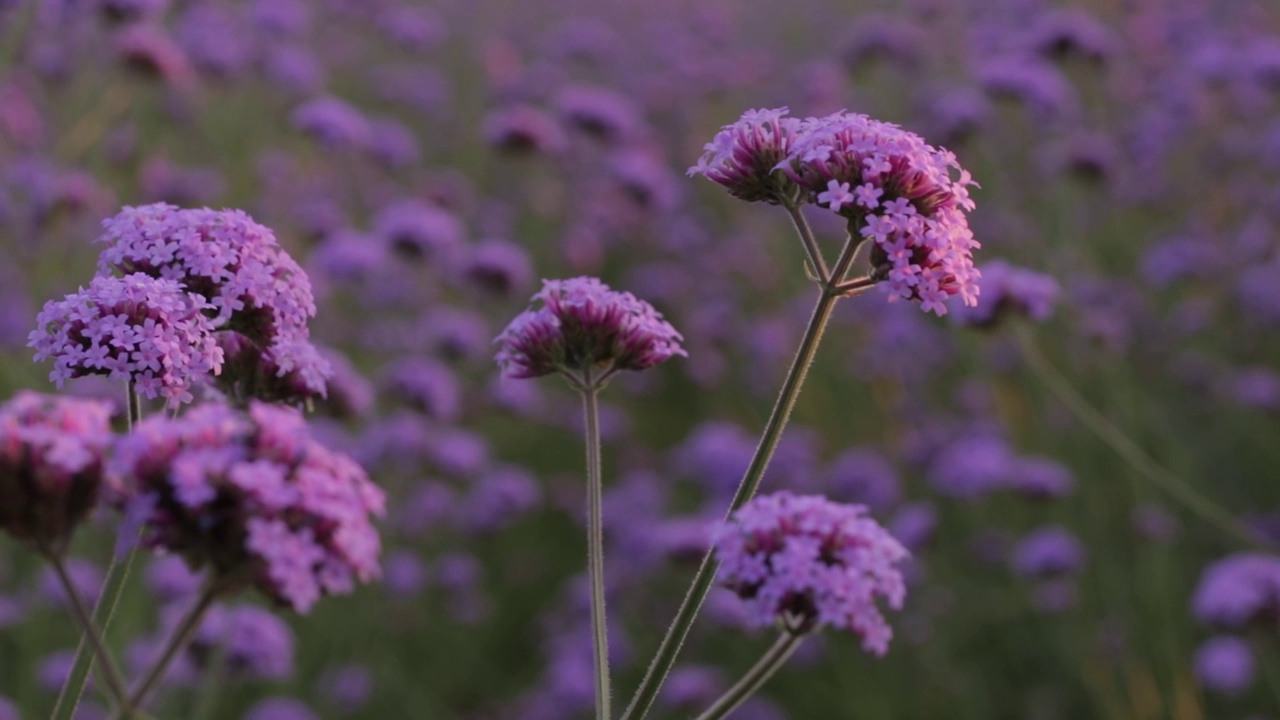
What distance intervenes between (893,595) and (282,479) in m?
0.80

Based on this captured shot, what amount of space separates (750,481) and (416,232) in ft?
13.2

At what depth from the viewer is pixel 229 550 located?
53.9 inches

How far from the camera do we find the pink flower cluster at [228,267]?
69.1 inches

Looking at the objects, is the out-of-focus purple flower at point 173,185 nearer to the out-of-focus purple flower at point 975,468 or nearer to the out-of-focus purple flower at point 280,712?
the out-of-focus purple flower at point 280,712

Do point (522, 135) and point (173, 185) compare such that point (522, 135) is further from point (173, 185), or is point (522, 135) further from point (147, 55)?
point (147, 55)

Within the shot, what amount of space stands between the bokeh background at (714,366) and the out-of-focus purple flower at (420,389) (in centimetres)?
2

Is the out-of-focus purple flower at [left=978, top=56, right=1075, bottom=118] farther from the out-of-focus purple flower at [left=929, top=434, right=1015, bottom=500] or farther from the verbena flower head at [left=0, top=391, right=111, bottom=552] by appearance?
the verbena flower head at [left=0, top=391, right=111, bottom=552]

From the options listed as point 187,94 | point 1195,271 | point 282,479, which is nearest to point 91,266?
point 187,94

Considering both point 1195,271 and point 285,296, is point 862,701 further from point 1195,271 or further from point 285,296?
point 285,296

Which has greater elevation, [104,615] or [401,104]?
[401,104]

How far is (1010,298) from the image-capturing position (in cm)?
379

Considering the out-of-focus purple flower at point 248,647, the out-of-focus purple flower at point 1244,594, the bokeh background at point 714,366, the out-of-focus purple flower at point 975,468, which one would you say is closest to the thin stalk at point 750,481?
the bokeh background at point 714,366

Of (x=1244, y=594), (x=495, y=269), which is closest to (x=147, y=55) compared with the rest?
(x=495, y=269)

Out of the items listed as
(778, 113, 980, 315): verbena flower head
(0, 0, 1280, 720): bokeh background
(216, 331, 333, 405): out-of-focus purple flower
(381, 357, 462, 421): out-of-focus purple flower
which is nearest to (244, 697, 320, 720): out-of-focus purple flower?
(0, 0, 1280, 720): bokeh background
